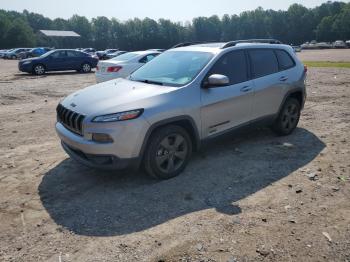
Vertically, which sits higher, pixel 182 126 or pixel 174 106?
pixel 174 106

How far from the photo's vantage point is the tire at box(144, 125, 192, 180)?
15.5ft

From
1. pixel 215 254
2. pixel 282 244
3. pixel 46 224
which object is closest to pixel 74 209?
pixel 46 224

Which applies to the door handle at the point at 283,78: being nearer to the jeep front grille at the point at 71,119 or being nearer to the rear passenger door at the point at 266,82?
the rear passenger door at the point at 266,82

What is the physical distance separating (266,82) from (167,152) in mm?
2348

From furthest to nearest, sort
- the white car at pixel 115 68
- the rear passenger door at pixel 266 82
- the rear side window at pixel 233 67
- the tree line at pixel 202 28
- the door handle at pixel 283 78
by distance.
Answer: the tree line at pixel 202 28 < the white car at pixel 115 68 < the door handle at pixel 283 78 < the rear passenger door at pixel 266 82 < the rear side window at pixel 233 67

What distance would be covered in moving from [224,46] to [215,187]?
230cm

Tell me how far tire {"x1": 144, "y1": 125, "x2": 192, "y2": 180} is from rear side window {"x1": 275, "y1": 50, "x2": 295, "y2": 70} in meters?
2.71

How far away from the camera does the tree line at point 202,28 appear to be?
356 ft

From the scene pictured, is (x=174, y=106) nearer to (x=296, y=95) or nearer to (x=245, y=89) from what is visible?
(x=245, y=89)

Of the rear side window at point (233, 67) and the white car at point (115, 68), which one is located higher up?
the rear side window at point (233, 67)

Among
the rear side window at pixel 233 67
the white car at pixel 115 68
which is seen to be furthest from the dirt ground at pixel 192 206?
the white car at pixel 115 68

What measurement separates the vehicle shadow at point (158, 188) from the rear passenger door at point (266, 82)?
710 millimetres

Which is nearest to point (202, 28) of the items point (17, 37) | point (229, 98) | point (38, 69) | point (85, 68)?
point (17, 37)

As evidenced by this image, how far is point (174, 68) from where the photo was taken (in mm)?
5609
